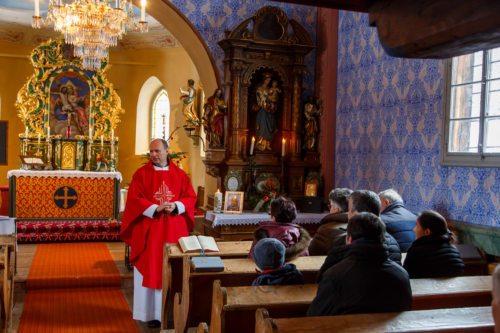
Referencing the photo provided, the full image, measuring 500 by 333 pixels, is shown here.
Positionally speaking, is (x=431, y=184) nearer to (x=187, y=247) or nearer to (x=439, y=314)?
(x=187, y=247)

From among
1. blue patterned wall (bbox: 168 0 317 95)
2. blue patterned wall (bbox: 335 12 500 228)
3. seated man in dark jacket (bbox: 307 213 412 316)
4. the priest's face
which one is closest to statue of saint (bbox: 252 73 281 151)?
blue patterned wall (bbox: 168 0 317 95)

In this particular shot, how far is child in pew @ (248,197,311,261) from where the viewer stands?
396 centimetres

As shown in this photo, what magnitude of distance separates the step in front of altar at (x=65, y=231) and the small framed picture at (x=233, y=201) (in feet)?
12.2

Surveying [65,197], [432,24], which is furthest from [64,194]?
[432,24]

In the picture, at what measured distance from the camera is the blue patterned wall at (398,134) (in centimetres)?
571

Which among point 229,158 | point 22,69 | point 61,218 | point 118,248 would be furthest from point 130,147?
point 229,158

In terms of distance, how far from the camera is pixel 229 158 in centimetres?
797

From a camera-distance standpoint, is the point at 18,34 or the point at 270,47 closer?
the point at 270,47

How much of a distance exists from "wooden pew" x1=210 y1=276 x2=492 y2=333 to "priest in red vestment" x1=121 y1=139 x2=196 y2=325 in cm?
247

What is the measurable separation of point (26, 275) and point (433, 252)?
545 cm

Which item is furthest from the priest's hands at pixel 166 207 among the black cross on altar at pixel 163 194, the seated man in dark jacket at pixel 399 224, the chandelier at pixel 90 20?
the chandelier at pixel 90 20

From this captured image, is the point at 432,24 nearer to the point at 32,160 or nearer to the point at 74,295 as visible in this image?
the point at 74,295

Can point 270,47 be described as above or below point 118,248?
above

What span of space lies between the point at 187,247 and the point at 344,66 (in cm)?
430
